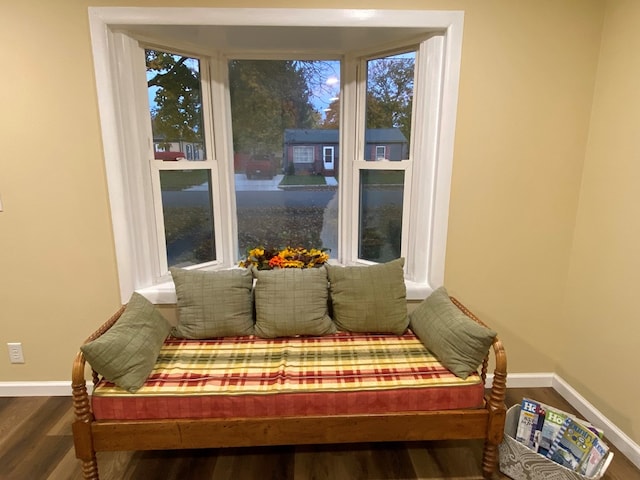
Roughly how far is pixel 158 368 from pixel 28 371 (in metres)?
1.21

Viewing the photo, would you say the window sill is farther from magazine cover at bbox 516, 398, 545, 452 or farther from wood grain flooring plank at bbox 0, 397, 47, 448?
wood grain flooring plank at bbox 0, 397, 47, 448

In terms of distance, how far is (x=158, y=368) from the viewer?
176 cm

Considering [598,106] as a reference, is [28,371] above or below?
below

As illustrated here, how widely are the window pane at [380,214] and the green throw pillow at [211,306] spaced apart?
969mm

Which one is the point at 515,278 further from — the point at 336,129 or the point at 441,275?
the point at 336,129

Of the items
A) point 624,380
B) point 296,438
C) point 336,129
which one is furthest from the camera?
point 336,129

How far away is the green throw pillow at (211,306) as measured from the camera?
2035 millimetres

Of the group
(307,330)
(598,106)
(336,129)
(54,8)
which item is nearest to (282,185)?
(336,129)

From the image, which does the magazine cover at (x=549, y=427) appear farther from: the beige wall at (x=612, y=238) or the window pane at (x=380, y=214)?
the window pane at (x=380, y=214)

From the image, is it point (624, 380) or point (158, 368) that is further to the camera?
point (624, 380)

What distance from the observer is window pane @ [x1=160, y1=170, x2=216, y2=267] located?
2.39 m

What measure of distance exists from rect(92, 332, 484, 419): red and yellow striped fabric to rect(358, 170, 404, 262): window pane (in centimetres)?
88

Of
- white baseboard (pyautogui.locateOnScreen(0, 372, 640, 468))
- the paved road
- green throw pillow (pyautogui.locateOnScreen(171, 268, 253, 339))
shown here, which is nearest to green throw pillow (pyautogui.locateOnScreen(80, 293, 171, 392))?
green throw pillow (pyautogui.locateOnScreen(171, 268, 253, 339))

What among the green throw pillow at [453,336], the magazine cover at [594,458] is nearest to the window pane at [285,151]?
the green throw pillow at [453,336]
